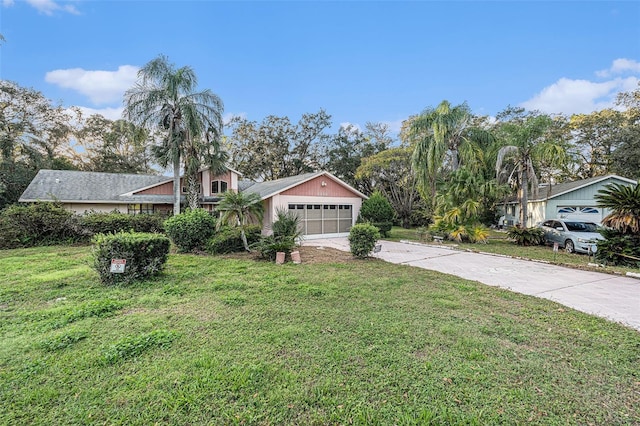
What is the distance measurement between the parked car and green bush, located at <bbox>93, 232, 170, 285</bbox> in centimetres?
1365

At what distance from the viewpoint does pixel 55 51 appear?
12242 millimetres

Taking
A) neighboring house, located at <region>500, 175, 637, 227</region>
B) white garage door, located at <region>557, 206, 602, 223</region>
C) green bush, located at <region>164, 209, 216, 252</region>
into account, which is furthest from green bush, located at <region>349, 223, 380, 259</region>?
white garage door, located at <region>557, 206, 602, 223</region>

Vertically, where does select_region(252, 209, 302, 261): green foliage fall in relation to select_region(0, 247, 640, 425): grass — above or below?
above

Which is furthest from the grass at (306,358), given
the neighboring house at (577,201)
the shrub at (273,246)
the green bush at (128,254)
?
the neighboring house at (577,201)

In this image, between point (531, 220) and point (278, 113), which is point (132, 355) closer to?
point (531, 220)

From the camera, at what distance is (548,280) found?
6848mm

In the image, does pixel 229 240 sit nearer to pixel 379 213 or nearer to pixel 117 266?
pixel 117 266

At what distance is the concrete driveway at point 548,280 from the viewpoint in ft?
16.5

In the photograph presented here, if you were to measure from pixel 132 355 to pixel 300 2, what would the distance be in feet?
43.4

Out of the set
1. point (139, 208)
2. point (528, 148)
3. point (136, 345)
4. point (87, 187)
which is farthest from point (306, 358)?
point (87, 187)

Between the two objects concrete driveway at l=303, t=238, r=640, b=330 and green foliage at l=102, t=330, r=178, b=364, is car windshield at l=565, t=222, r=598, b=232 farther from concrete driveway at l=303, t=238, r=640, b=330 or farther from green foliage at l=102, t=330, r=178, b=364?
green foliage at l=102, t=330, r=178, b=364

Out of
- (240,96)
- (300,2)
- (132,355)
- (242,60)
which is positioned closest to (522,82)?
(300,2)

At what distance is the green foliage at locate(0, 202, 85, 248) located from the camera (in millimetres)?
10961

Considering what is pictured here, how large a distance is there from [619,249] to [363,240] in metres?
7.61
